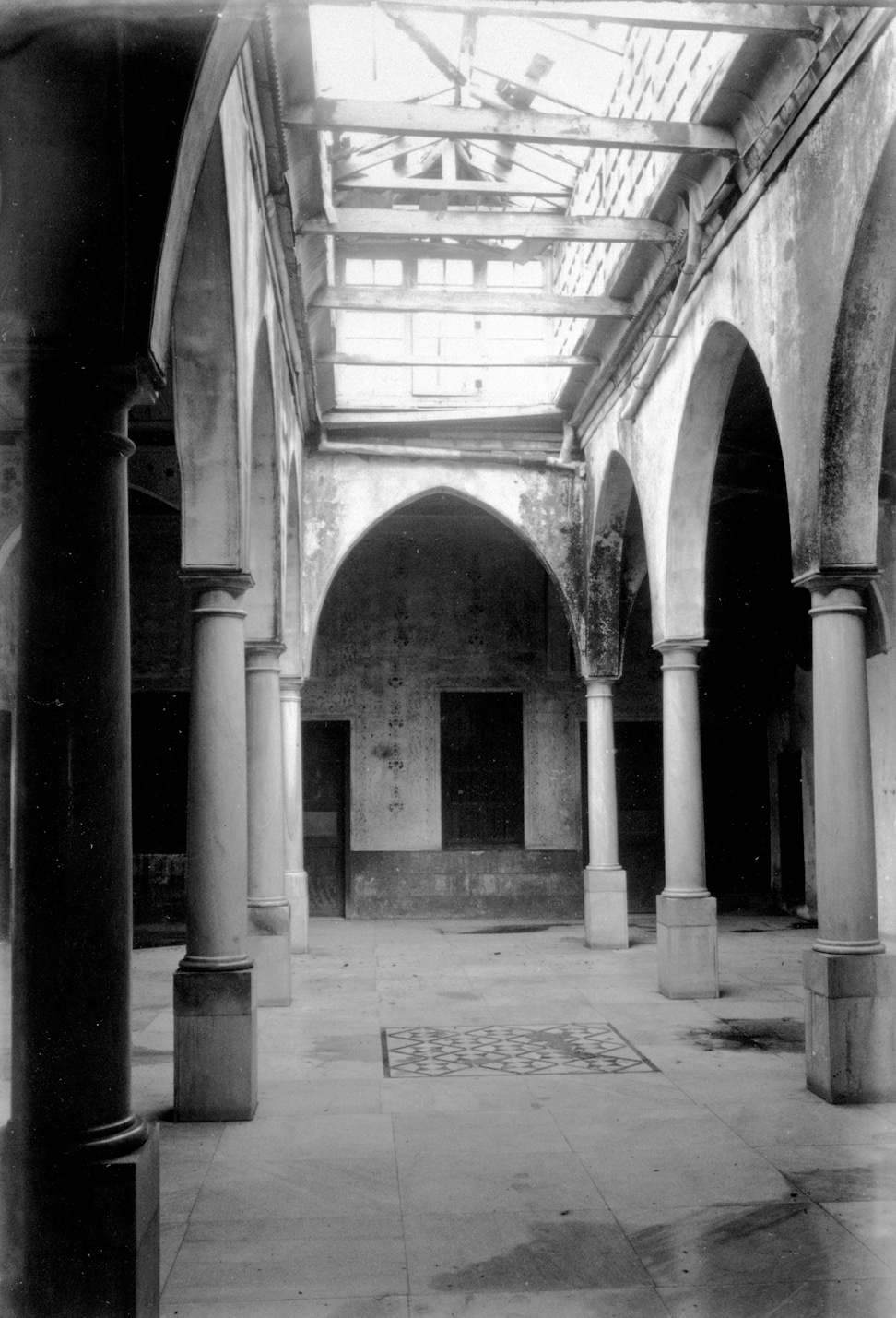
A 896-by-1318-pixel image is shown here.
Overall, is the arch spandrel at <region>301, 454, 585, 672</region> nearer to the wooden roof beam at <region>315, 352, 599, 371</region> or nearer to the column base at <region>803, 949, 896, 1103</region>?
the wooden roof beam at <region>315, 352, 599, 371</region>

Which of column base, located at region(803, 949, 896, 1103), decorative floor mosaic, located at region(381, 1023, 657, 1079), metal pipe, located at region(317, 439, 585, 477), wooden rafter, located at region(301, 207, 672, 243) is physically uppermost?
wooden rafter, located at region(301, 207, 672, 243)

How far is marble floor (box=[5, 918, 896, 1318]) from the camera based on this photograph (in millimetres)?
4441

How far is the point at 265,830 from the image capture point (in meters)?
10.2

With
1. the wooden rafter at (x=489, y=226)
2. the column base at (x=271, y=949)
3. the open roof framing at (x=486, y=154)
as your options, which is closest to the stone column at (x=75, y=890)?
the open roof framing at (x=486, y=154)

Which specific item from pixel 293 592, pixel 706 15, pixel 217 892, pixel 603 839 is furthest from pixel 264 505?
pixel 603 839

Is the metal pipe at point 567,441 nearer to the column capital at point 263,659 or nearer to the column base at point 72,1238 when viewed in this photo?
the column capital at point 263,659

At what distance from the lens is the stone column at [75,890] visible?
3.48 m

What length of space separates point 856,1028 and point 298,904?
778 cm

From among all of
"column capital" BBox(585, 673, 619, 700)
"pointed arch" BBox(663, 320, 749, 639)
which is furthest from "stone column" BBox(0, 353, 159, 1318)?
"column capital" BBox(585, 673, 619, 700)

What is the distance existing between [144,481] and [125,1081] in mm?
10853

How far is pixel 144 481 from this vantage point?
543 inches

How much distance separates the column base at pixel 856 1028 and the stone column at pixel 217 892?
10.9 feet

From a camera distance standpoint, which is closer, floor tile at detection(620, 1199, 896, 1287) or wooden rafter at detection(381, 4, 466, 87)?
floor tile at detection(620, 1199, 896, 1287)

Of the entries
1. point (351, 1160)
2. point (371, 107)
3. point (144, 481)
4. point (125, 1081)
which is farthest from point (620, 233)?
point (125, 1081)
